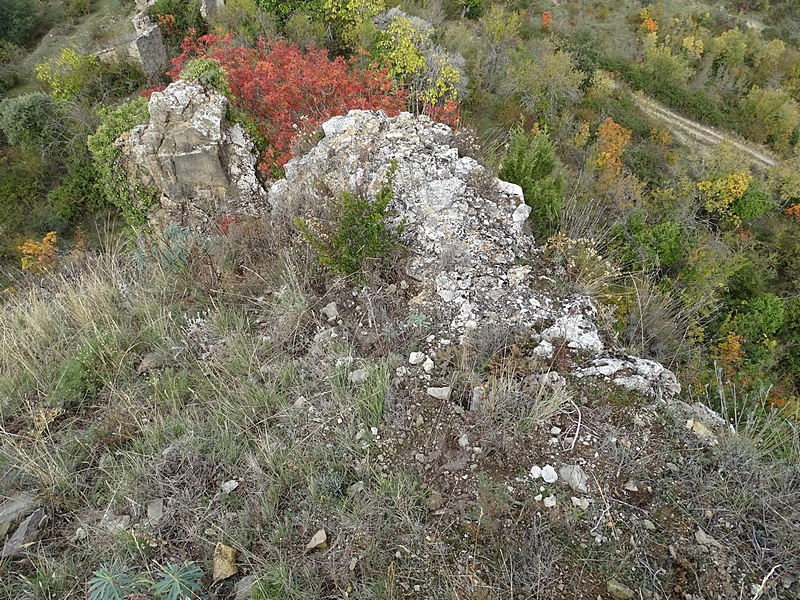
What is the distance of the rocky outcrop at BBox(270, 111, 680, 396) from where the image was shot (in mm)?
3471

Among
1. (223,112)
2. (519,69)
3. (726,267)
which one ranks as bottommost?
(726,267)

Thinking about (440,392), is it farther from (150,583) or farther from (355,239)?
(150,583)

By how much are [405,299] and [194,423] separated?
184cm

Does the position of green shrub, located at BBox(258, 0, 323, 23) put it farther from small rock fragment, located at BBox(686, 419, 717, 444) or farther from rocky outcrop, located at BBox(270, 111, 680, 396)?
small rock fragment, located at BBox(686, 419, 717, 444)

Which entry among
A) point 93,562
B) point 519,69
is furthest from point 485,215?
point 519,69

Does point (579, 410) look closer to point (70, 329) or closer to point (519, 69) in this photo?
point (70, 329)

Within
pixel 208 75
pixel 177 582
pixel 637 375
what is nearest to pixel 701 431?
pixel 637 375

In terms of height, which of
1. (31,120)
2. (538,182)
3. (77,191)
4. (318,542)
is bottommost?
(77,191)

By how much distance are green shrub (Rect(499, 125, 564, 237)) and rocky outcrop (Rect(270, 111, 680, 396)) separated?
275mm

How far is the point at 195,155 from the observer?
7148mm

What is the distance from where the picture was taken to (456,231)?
4.27 metres

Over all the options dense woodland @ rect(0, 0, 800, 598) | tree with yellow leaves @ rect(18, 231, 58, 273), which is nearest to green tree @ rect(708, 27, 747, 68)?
dense woodland @ rect(0, 0, 800, 598)

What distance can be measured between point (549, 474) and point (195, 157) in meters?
6.90

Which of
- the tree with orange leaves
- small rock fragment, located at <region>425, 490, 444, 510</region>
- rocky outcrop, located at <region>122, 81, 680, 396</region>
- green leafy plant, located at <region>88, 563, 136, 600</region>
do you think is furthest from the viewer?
the tree with orange leaves
